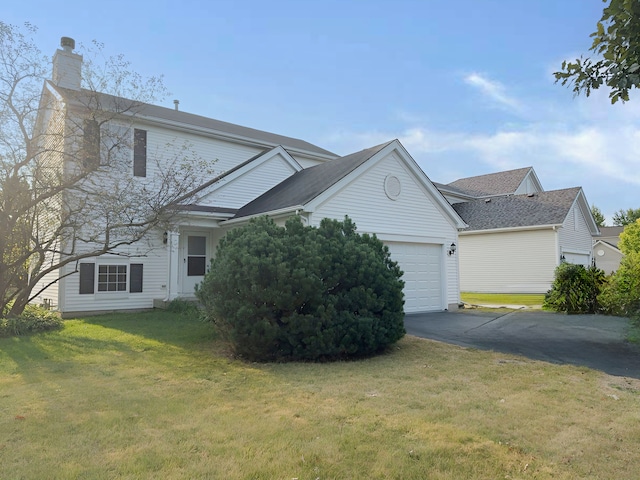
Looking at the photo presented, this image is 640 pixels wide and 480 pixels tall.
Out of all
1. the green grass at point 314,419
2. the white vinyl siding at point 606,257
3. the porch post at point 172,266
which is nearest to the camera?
the green grass at point 314,419

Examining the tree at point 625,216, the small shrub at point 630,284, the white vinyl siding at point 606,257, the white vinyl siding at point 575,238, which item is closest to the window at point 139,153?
the small shrub at point 630,284

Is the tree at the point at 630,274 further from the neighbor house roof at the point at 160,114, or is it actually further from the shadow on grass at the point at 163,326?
the neighbor house roof at the point at 160,114

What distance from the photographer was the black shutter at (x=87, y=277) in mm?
13164

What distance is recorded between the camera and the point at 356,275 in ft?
26.0

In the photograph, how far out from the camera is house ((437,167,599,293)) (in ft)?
70.6

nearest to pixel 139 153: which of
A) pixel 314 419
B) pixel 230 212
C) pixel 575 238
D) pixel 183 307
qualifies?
pixel 230 212

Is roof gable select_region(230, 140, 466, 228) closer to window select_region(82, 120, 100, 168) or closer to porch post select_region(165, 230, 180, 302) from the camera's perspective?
porch post select_region(165, 230, 180, 302)

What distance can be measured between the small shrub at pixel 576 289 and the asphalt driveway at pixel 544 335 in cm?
68

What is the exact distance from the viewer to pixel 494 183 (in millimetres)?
A: 29844

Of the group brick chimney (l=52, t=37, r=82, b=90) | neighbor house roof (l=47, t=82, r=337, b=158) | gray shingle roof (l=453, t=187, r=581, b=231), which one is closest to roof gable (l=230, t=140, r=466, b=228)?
neighbor house roof (l=47, t=82, r=337, b=158)

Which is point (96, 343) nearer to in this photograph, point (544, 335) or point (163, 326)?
point (163, 326)

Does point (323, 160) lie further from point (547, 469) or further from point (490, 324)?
point (547, 469)

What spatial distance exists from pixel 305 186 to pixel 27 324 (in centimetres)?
802

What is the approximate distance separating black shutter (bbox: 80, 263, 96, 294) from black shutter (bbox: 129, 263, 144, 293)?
3.44 feet
